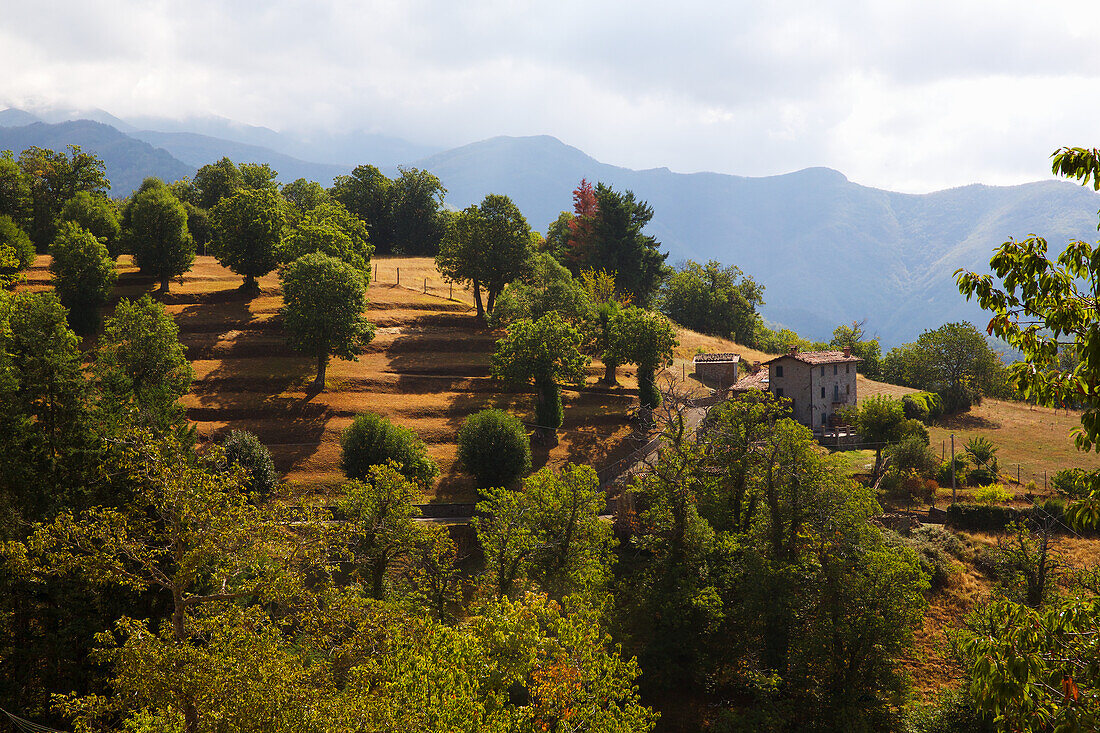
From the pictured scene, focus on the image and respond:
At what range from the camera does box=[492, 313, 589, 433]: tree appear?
62000 mm

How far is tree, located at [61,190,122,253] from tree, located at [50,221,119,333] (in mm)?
17131

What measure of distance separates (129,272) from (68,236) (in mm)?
20335

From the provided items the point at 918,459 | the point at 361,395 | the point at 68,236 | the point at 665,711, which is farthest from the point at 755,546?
the point at 68,236

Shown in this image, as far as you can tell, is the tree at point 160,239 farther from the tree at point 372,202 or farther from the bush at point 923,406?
the bush at point 923,406

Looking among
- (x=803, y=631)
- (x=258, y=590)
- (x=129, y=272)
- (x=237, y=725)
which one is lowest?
(x=803, y=631)

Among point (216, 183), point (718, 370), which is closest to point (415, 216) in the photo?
point (216, 183)

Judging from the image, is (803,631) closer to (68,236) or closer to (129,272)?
(68,236)

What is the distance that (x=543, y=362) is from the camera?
61.8m

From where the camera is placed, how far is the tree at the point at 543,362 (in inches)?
2441

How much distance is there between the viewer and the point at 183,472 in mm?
19578

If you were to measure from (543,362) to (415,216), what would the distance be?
74.7 meters

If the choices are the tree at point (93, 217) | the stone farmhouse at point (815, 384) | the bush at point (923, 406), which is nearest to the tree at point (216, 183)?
the tree at point (93, 217)

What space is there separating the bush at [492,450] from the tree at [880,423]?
32115 millimetres

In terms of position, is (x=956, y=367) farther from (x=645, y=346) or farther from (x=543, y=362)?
(x=543, y=362)
